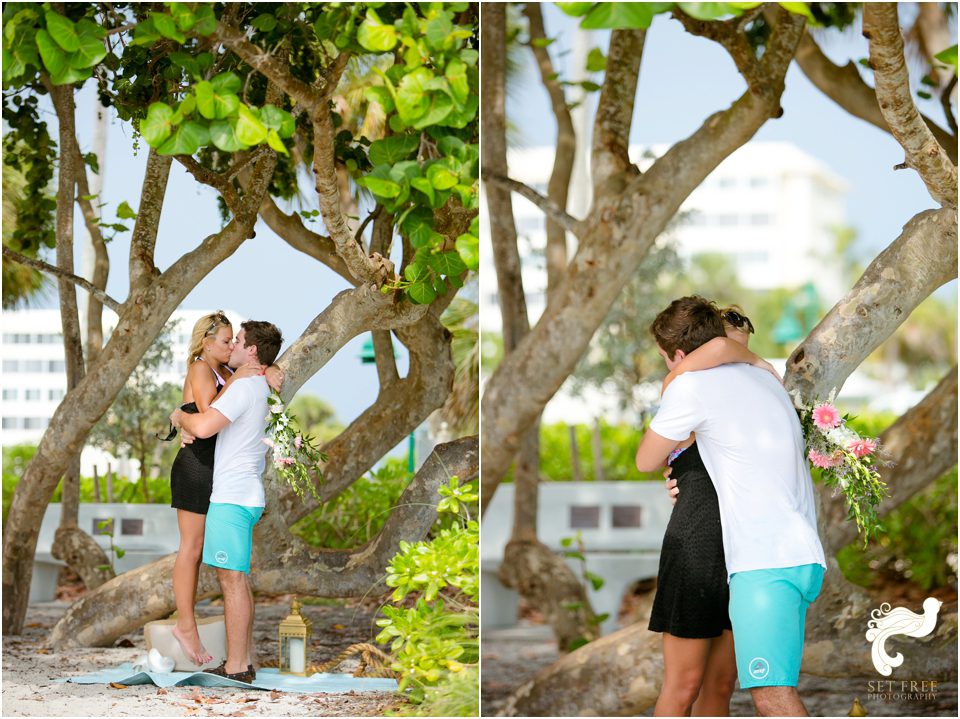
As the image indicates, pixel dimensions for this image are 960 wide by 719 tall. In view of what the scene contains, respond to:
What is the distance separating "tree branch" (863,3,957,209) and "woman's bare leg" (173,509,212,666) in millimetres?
2558

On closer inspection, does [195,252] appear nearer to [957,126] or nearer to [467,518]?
[467,518]

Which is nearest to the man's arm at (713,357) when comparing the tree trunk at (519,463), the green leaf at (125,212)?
the green leaf at (125,212)

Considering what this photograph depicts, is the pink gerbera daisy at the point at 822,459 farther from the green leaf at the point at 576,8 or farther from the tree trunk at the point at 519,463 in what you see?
the tree trunk at the point at 519,463

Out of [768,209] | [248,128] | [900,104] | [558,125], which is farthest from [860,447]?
[768,209]

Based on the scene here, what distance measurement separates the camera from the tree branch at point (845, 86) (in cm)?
496

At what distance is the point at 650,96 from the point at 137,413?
7.81 m

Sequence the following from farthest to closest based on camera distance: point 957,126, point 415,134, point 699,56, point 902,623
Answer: point 699,56
point 957,126
point 902,623
point 415,134

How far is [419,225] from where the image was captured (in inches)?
128

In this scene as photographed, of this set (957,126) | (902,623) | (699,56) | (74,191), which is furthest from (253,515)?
(699,56)

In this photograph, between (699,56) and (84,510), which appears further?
(699,56)

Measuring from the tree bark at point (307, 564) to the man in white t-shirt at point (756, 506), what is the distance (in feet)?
2.98

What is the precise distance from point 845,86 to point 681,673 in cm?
323

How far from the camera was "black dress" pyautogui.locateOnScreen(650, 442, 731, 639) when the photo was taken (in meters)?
2.93

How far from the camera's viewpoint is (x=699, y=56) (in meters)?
9.98
